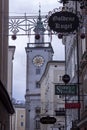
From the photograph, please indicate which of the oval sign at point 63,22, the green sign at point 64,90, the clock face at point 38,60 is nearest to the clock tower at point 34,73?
the clock face at point 38,60

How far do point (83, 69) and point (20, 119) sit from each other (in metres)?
105

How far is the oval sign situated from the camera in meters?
16.3

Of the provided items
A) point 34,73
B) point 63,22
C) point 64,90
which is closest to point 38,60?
point 34,73

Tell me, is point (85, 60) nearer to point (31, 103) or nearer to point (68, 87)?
point (68, 87)

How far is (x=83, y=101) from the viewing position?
3569 centimetres

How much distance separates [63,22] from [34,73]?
9382 cm

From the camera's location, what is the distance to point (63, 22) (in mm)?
16281

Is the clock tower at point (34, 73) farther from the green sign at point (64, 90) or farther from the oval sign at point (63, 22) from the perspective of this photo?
the oval sign at point (63, 22)

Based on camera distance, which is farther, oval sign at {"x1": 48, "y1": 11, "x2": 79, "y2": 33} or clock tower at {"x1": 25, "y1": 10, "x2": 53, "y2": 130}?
clock tower at {"x1": 25, "y1": 10, "x2": 53, "y2": 130}

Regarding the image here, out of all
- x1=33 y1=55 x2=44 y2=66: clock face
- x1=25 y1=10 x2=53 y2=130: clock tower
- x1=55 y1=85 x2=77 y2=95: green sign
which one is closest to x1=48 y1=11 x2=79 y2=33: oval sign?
x1=55 y1=85 x2=77 y2=95: green sign

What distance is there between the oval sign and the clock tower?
293ft

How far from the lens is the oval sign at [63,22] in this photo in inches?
642

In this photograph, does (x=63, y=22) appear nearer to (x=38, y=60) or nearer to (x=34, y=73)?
(x=38, y=60)

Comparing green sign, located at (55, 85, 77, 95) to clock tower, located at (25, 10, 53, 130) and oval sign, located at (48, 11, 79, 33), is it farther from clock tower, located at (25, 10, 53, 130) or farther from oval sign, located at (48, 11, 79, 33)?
clock tower, located at (25, 10, 53, 130)
